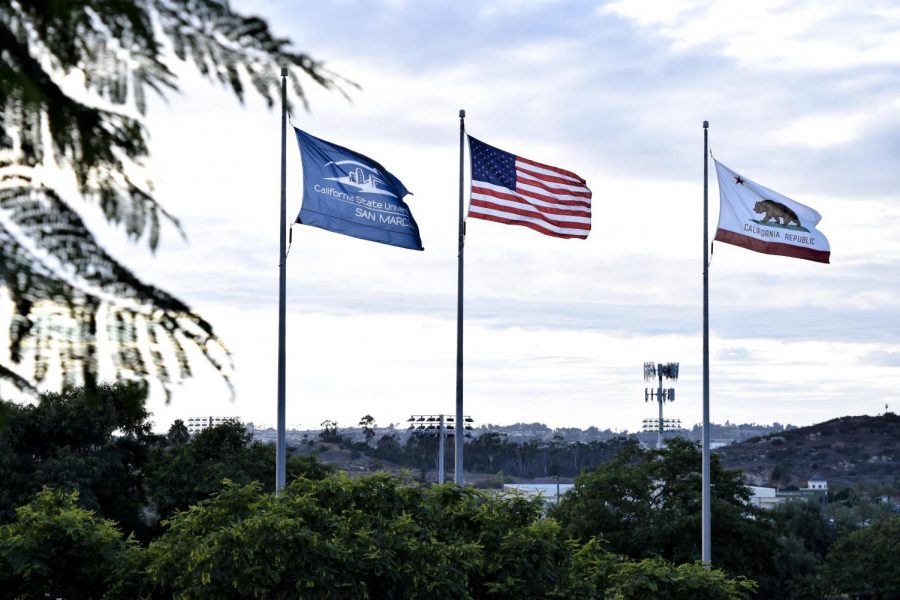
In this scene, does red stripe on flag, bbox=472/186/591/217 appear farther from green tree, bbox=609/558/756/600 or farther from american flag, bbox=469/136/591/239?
green tree, bbox=609/558/756/600

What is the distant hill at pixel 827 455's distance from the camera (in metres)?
167

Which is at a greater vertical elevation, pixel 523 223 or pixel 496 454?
pixel 523 223

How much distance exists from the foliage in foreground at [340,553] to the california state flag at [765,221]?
24.3 ft

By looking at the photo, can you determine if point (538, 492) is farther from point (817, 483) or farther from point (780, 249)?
point (817, 483)

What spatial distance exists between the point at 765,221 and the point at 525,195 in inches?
214

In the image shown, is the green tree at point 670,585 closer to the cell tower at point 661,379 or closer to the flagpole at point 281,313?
the flagpole at point 281,313

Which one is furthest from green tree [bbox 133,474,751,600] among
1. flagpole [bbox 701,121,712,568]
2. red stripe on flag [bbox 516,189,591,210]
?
red stripe on flag [bbox 516,189,591,210]

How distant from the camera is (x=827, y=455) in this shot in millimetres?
180875

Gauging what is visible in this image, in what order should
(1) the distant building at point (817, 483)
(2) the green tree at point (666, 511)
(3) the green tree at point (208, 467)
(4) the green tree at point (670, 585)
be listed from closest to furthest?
(4) the green tree at point (670, 585) < (2) the green tree at point (666, 511) < (3) the green tree at point (208, 467) < (1) the distant building at point (817, 483)

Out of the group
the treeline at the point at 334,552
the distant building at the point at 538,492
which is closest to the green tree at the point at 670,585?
the treeline at the point at 334,552

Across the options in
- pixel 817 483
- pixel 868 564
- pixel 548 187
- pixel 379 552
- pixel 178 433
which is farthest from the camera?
pixel 817 483

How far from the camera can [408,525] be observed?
73.3 ft

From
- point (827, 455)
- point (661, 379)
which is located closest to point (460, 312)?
point (661, 379)

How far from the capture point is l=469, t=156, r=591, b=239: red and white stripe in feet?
86.6
